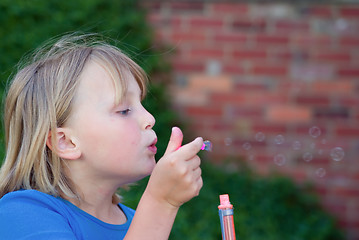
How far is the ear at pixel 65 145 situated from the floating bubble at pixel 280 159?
278cm

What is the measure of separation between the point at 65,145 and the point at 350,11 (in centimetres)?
318

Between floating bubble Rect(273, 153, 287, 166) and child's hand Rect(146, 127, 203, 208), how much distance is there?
2.78 metres

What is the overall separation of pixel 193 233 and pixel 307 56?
5.78 feet

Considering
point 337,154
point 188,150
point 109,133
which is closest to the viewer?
point 188,150

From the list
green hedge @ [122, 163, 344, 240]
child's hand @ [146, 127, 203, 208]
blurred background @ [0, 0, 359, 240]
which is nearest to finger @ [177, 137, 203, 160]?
child's hand @ [146, 127, 203, 208]

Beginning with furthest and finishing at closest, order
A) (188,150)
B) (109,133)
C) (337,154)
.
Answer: (337,154) < (109,133) < (188,150)

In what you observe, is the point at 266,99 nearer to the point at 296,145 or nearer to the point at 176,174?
the point at 296,145

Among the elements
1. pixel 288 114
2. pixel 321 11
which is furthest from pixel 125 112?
pixel 321 11

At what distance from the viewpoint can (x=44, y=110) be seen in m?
1.58

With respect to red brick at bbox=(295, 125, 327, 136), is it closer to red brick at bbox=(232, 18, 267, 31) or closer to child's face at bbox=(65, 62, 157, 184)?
red brick at bbox=(232, 18, 267, 31)

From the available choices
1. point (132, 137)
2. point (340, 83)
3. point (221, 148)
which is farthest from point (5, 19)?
point (132, 137)

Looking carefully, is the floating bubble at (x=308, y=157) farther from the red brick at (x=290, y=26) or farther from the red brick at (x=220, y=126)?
the red brick at (x=290, y=26)

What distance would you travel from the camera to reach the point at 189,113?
4254 mm

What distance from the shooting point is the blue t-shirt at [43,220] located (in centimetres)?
140
